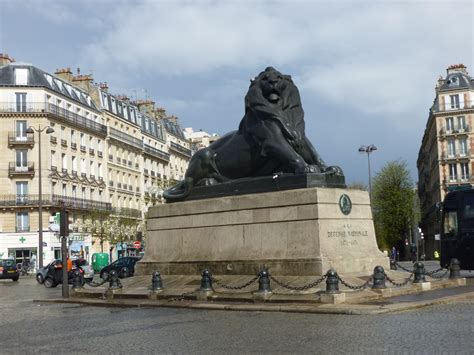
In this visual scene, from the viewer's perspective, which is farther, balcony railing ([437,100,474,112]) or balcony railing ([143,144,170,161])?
balcony railing ([143,144,170,161])

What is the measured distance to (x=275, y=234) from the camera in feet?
52.6

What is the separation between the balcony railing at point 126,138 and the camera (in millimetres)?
74363

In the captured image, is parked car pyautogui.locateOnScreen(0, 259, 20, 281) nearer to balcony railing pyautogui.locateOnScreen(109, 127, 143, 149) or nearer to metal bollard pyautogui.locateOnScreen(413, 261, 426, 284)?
balcony railing pyautogui.locateOnScreen(109, 127, 143, 149)

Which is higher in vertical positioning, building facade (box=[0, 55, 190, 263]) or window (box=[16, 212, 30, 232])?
building facade (box=[0, 55, 190, 263])

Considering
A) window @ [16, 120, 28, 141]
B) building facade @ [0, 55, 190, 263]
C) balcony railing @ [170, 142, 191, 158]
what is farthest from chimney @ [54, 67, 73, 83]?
balcony railing @ [170, 142, 191, 158]

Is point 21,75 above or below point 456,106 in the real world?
above

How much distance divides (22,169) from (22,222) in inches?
182

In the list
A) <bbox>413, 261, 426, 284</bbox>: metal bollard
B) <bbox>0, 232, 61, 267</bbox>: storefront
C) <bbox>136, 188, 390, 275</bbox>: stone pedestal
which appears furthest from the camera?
<bbox>0, 232, 61, 267</bbox>: storefront

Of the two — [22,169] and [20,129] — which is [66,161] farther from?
[20,129]

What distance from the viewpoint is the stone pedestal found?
15.4m

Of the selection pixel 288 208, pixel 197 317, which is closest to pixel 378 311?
pixel 197 317

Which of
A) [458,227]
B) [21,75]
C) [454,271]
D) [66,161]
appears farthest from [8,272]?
[454,271]

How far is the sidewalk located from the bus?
26.1ft

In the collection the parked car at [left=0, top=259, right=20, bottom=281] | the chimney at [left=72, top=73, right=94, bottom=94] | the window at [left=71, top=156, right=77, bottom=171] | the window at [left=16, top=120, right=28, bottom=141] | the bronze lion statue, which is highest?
the chimney at [left=72, top=73, right=94, bottom=94]
